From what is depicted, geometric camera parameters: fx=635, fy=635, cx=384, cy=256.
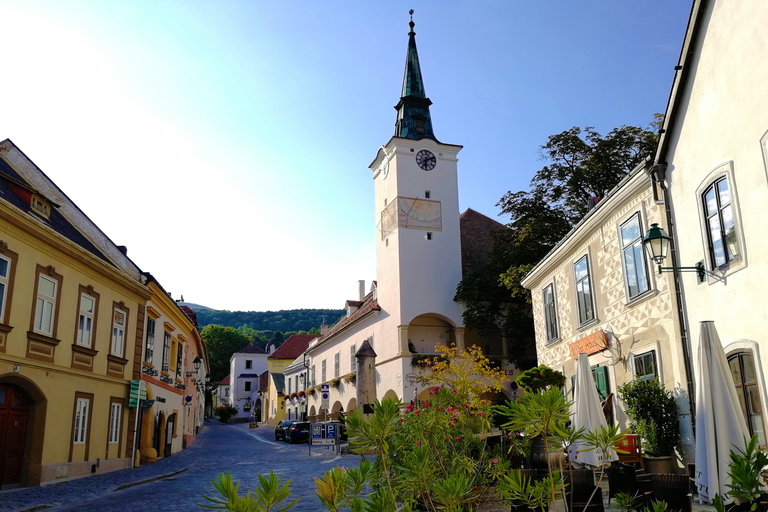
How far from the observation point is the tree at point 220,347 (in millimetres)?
93625

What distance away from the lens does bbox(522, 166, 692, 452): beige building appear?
12.8 meters

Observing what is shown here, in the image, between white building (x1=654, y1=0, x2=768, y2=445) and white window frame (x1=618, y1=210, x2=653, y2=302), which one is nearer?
white building (x1=654, y1=0, x2=768, y2=445)

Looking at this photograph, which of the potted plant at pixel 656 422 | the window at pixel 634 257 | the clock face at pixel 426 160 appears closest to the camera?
the potted plant at pixel 656 422

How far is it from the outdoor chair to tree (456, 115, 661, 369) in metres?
17.7

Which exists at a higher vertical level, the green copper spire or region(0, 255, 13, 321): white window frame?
the green copper spire

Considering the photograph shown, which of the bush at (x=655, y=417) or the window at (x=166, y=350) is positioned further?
the window at (x=166, y=350)

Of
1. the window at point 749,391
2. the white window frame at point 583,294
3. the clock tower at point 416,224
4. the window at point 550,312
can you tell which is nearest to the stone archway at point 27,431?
the white window frame at point 583,294

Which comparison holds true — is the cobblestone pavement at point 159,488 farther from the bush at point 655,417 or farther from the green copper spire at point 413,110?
the green copper spire at point 413,110

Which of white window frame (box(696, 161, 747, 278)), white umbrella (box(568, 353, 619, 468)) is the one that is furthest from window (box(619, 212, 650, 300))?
white umbrella (box(568, 353, 619, 468))

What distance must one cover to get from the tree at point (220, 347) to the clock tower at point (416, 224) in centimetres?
6049

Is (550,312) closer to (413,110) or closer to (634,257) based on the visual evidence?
(634,257)

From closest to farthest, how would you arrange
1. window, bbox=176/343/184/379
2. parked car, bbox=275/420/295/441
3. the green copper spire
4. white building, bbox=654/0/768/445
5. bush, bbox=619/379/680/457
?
white building, bbox=654/0/768/445 < bush, bbox=619/379/680/457 < window, bbox=176/343/184/379 < parked car, bbox=275/420/295/441 < the green copper spire

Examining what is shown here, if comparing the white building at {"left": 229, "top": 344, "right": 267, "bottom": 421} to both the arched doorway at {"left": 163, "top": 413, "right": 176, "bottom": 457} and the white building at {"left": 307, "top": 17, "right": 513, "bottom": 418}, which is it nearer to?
the white building at {"left": 307, "top": 17, "right": 513, "bottom": 418}

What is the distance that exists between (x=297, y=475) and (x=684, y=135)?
42.1 feet
